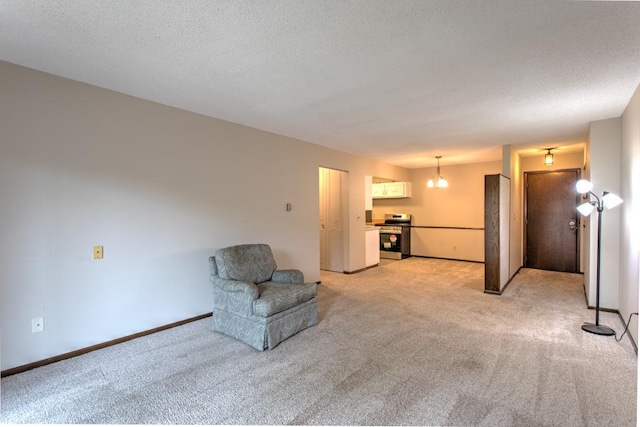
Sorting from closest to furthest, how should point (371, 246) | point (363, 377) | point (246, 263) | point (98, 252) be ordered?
1. point (363, 377)
2. point (98, 252)
3. point (246, 263)
4. point (371, 246)

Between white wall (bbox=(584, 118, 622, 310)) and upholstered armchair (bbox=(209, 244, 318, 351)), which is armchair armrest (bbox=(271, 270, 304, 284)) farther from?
white wall (bbox=(584, 118, 622, 310))

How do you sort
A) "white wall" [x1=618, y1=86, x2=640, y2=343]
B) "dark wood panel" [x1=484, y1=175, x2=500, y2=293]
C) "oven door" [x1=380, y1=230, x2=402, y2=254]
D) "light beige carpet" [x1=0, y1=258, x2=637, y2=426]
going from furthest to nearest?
"oven door" [x1=380, y1=230, x2=402, y2=254] < "dark wood panel" [x1=484, y1=175, x2=500, y2=293] < "white wall" [x1=618, y1=86, x2=640, y2=343] < "light beige carpet" [x1=0, y1=258, x2=637, y2=426]

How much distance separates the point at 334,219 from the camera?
6418mm

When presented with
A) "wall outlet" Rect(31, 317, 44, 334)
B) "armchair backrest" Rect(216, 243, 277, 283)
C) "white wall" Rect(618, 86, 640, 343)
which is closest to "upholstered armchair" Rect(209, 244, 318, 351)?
"armchair backrest" Rect(216, 243, 277, 283)

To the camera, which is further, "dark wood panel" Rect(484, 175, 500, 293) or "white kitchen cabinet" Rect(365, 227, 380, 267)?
"white kitchen cabinet" Rect(365, 227, 380, 267)

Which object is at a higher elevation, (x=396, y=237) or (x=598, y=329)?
(x=396, y=237)

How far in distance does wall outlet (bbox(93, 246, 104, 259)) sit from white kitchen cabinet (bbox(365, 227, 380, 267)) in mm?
4837

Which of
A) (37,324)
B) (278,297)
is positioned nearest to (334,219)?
(278,297)

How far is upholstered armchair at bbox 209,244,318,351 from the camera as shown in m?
2.95

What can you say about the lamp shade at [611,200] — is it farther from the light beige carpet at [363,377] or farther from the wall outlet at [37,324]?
the wall outlet at [37,324]

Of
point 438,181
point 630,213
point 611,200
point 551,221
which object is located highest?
point 438,181

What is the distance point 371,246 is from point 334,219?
3.81 feet

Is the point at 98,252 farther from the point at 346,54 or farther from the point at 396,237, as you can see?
the point at 396,237

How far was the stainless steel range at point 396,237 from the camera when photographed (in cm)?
813
